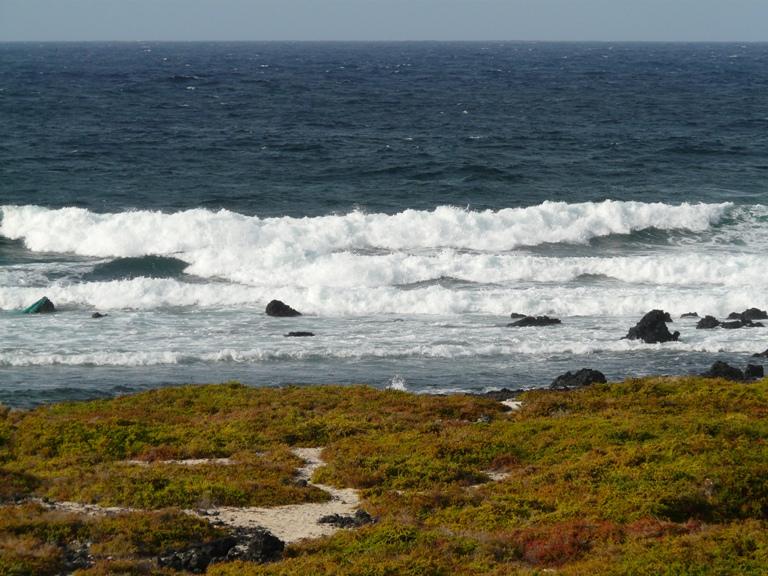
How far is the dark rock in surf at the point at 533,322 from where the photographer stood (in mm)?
36000

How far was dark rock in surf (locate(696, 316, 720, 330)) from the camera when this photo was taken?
35625mm

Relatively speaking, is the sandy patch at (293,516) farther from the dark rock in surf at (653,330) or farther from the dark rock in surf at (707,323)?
the dark rock in surf at (707,323)

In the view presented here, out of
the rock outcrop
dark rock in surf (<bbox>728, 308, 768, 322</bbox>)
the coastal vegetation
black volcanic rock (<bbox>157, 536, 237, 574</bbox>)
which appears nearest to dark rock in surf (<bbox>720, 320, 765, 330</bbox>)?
dark rock in surf (<bbox>728, 308, 768, 322</bbox>)

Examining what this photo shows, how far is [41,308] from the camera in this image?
124ft

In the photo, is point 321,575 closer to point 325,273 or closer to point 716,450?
point 716,450

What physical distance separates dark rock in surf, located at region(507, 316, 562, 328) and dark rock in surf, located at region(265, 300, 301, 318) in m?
8.28

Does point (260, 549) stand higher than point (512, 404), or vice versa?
point (260, 549)

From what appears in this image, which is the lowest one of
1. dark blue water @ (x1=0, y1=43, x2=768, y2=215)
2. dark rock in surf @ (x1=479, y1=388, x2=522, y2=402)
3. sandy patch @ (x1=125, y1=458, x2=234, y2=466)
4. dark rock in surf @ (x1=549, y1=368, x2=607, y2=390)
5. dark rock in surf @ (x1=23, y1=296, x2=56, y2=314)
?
dark rock in surf @ (x1=23, y1=296, x2=56, y2=314)

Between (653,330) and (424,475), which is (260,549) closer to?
(424,475)

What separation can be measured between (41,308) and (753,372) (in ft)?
82.4

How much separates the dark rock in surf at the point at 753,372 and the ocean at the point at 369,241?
2011 mm

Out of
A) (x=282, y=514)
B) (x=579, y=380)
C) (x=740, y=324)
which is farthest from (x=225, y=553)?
(x=740, y=324)

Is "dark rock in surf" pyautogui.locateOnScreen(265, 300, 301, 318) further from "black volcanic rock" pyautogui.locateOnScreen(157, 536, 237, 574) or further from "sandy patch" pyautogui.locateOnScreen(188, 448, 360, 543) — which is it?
"black volcanic rock" pyautogui.locateOnScreen(157, 536, 237, 574)

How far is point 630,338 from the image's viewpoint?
111ft
